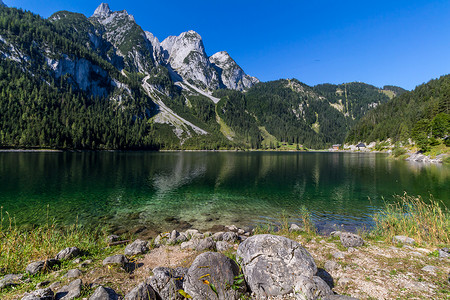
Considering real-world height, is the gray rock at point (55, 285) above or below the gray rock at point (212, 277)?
below

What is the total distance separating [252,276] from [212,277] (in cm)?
147

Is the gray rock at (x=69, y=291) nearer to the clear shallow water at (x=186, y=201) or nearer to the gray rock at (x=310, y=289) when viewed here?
the gray rock at (x=310, y=289)

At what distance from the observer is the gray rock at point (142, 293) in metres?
6.31

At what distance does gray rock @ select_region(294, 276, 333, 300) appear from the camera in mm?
6307

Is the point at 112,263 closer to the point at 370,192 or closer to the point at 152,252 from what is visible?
the point at 152,252

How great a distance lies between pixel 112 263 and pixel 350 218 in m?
25.7

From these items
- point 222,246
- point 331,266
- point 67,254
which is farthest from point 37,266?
point 331,266

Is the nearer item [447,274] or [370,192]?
[447,274]

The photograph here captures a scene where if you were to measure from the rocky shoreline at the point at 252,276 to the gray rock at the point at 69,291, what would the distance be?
1cm

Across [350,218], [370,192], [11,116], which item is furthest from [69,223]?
[11,116]

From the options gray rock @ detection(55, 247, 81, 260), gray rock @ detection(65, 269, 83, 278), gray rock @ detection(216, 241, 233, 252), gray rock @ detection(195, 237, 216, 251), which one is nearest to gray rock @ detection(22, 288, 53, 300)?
gray rock @ detection(65, 269, 83, 278)

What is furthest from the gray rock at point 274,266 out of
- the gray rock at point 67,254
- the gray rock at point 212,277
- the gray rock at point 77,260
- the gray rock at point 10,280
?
the gray rock at point 67,254

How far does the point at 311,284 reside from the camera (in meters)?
6.45

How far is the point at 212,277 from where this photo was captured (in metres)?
6.86
